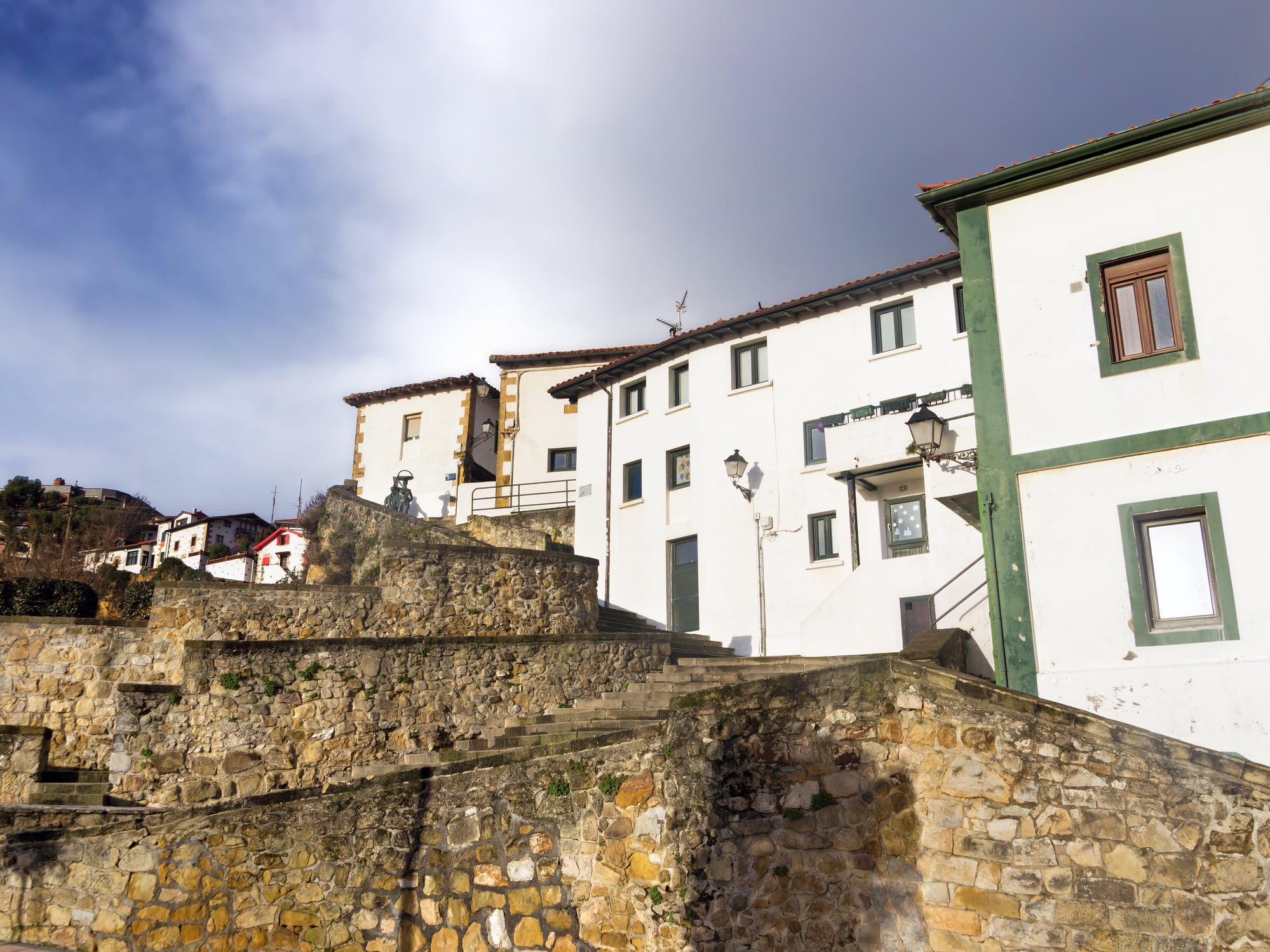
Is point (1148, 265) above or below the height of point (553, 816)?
above

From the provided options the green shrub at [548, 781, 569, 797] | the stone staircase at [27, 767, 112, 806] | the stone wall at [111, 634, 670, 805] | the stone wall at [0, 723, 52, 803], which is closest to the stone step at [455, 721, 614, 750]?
the stone wall at [111, 634, 670, 805]

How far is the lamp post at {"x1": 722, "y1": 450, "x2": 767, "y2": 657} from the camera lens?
18578mm

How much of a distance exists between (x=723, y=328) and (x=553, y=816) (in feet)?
47.2

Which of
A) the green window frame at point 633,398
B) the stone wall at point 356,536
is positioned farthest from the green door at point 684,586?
the stone wall at point 356,536

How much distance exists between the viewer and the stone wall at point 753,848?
5617mm

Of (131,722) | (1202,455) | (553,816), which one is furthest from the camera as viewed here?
(131,722)

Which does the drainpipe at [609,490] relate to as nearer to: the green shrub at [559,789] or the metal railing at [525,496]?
the metal railing at [525,496]

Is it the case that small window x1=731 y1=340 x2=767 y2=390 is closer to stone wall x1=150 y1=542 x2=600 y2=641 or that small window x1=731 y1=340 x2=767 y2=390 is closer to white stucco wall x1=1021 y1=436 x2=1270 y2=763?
stone wall x1=150 y1=542 x2=600 y2=641

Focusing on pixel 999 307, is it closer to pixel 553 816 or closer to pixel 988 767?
pixel 988 767

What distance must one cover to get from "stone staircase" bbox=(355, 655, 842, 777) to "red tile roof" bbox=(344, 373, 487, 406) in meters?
18.6

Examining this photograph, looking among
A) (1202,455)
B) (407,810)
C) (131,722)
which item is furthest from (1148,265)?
(131,722)

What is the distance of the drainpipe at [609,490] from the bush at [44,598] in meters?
9.99

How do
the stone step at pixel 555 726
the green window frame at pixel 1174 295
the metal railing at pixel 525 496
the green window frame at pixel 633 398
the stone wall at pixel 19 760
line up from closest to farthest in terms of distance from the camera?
the green window frame at pixel 1174 295 → the stone step at pixel 555 726 → the stone wall at pixel 19 760 → the green window frame at pixel 633 398 → the metal railing at pixel 525 496

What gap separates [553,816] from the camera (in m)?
7.86
